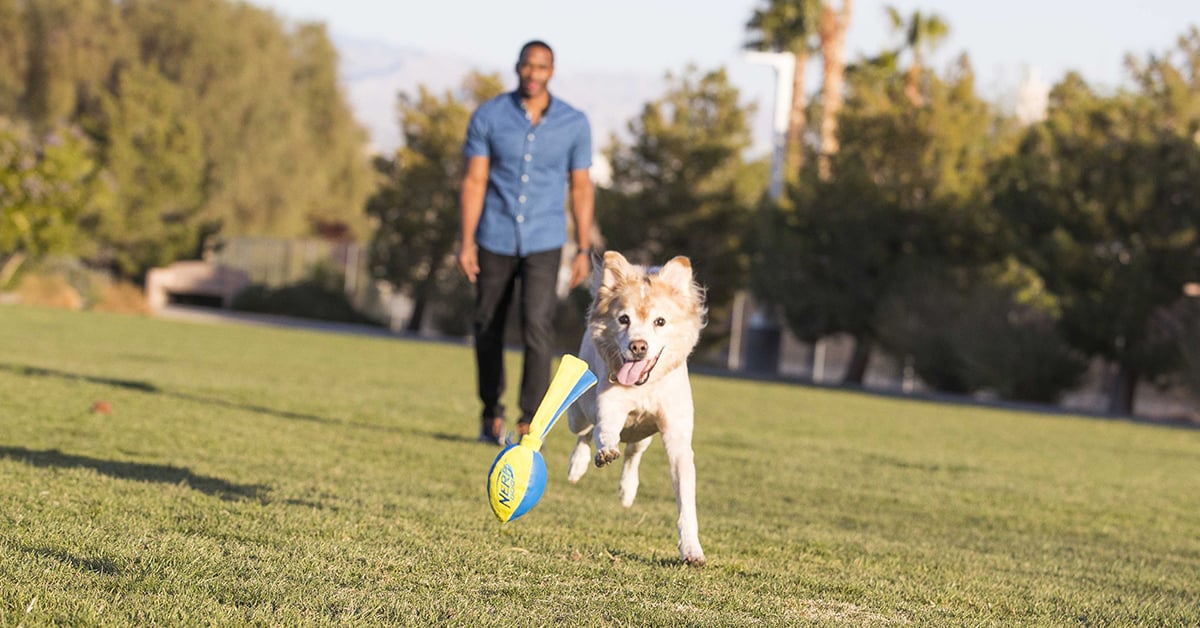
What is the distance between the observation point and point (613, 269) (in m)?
6.04

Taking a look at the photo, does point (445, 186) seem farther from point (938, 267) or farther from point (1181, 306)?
point (1181, 306)

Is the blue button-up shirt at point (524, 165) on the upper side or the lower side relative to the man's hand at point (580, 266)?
upper

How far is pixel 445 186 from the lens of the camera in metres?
41.3

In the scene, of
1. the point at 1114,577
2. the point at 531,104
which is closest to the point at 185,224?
the point at 531,104

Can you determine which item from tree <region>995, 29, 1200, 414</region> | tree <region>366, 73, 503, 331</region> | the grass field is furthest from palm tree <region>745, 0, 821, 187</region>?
the grass field

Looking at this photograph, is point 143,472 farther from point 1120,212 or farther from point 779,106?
point 779,106

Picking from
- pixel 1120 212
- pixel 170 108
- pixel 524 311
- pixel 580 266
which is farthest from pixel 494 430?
pixel 170 108

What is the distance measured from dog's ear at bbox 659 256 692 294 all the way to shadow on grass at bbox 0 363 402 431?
16.9 ft

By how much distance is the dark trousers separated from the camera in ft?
30.0

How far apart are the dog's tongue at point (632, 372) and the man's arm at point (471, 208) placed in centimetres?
341

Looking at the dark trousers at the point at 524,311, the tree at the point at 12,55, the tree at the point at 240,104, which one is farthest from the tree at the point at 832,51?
the dark trousers at the point at 524,311

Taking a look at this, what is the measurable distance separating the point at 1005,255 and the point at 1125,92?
465 centimetres

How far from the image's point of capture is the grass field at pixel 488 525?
14.5 ft

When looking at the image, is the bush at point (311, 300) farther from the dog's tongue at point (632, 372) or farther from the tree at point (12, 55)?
the dog's tongue at point (632, 372)
